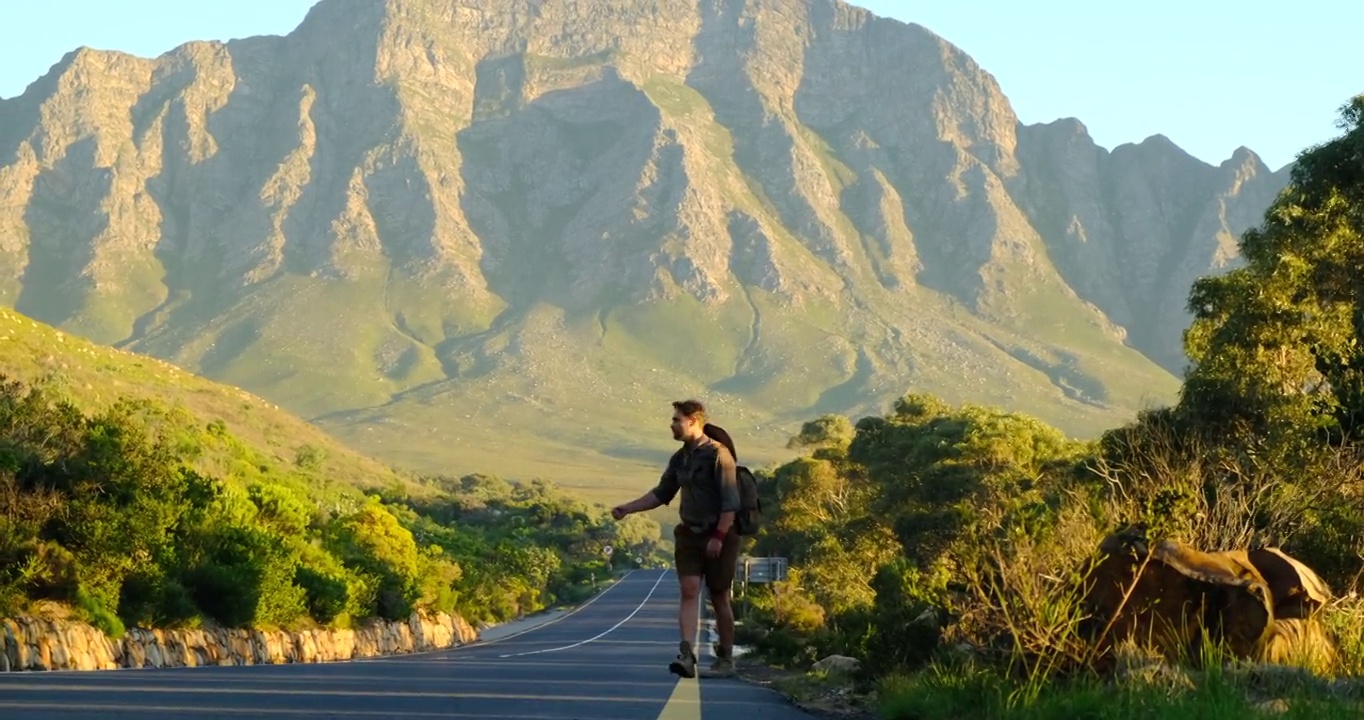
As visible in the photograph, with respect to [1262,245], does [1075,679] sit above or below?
below

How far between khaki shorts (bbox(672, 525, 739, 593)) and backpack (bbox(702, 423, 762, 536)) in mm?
106

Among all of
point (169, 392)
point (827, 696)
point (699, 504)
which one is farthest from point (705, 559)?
point (169, 392)

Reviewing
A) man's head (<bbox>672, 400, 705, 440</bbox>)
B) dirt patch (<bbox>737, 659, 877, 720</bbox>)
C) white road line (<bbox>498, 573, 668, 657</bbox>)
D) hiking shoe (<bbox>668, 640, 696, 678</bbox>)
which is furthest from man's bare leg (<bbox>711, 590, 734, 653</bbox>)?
white road line (<bbox>498, 573, 668, 657</bbox>)

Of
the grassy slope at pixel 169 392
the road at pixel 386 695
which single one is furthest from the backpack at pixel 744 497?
the grassy slope at pixel 169 392

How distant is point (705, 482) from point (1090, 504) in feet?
11.0

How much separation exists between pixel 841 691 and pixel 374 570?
34.4m

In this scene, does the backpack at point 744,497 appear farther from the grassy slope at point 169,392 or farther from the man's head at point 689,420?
the grassy slope at point 169,392

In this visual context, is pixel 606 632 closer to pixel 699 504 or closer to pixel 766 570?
pixel 766 570

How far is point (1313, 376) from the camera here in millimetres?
37312

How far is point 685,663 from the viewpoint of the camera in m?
17.2

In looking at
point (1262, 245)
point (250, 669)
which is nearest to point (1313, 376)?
point (1262, 245)

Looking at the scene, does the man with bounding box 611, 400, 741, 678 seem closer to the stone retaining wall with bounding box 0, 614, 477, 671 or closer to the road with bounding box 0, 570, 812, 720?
the road with bounding box 0, 570, 812, 720

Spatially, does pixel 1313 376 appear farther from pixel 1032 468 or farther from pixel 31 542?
pixel 1032 468

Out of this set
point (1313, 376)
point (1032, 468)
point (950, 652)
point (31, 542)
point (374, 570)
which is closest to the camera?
point (950, 652)
